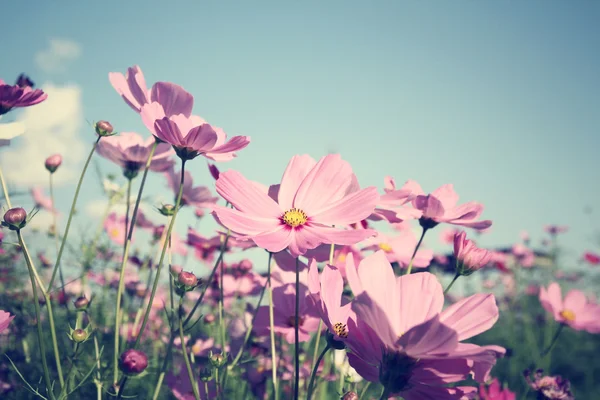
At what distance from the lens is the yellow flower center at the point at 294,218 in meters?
0.81

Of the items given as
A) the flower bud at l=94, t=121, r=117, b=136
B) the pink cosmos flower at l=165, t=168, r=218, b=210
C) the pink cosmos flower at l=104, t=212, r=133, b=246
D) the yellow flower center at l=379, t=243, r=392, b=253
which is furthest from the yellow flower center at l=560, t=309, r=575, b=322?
the pink cosmos flower at l=104, t=212, r=133, b=246

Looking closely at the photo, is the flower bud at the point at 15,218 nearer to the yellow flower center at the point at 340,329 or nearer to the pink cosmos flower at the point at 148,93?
the pink cosmos flower at the point at 148,93

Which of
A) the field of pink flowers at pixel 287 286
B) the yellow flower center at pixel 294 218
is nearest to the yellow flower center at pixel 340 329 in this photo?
the field of pink flowers at pixel 287 286

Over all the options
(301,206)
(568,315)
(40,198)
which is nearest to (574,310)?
(568,315)

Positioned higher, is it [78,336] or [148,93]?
[148,93]

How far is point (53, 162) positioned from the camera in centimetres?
120

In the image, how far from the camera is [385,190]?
3.12ft

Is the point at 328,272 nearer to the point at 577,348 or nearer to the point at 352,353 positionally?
the point at 352,353

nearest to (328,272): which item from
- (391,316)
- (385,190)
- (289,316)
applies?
(391,316)

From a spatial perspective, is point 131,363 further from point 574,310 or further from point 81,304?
point 574,310

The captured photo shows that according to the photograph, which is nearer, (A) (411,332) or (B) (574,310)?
(A) (411,332)

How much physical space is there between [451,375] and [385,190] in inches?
18.0

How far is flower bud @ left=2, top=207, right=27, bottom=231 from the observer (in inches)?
29.5

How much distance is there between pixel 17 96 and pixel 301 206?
603mm
